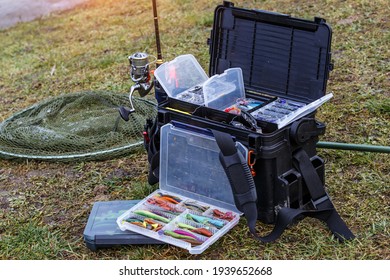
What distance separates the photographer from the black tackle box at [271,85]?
10.7 ft

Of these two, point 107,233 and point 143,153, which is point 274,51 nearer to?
point 143,153

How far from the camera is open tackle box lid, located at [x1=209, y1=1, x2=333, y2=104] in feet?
11.5

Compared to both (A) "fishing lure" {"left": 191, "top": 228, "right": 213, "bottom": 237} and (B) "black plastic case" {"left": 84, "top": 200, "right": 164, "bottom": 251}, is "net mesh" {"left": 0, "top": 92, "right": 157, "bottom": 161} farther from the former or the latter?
(A) "fishing lure" {"left": 191, "top": 228, "right": 213, "bottom": 237}

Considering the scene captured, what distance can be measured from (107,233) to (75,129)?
147 centimetres

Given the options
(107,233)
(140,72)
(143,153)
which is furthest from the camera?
(143,153)

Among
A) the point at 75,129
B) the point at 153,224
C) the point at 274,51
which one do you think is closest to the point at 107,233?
the point at 153,224

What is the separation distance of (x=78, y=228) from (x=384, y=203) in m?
1.66

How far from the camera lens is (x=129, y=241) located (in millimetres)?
3293

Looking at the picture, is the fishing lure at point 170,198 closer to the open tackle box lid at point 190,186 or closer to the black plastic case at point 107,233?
the open tackle box lid at point 190,186

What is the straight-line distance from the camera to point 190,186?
3566 mm

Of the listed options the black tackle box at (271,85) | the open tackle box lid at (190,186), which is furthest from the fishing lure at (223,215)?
the black tackle box at (271,85)
